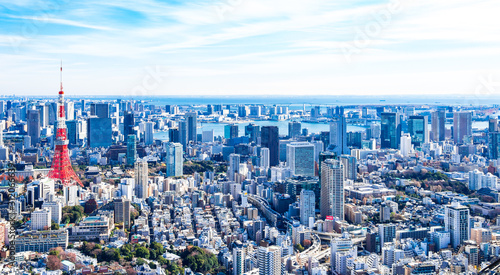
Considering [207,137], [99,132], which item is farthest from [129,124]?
[207,137]

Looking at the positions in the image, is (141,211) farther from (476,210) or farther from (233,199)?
(476,210)

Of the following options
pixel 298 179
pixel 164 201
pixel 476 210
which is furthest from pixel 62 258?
pixel 476 210

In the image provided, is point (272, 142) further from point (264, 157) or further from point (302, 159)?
point (302, 159)

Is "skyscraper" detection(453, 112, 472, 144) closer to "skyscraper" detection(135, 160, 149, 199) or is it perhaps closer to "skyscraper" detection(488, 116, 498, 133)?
"skyscraper" detection(488, 116, 498, 133)

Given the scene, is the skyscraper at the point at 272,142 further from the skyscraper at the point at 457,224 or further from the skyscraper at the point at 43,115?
the skyscraper at the point at 43,115

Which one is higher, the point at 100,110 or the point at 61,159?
the point at 100,110
